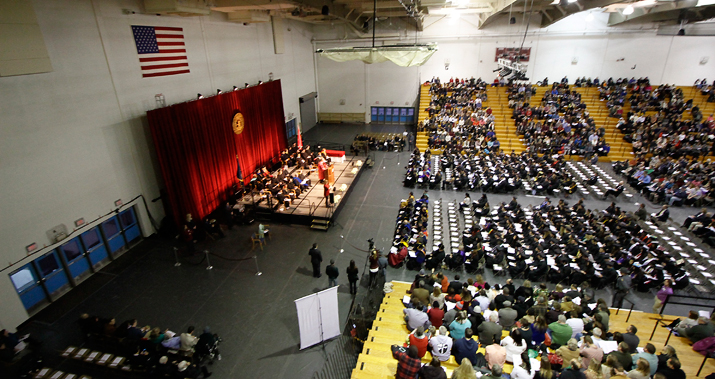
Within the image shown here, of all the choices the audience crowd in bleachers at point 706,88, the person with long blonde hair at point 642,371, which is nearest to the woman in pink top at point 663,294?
the person with long blonde hair at point 642,371

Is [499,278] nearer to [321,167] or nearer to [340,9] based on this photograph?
[321,167]

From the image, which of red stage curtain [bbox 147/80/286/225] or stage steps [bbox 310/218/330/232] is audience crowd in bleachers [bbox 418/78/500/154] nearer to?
red stage curtain [bbox 147/80/286/225]

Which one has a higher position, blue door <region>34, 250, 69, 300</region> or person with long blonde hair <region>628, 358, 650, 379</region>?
person with long blonde hair <region>628, 358, 650, 379</region>

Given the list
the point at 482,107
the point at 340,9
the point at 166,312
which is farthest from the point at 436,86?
the point at 166,312

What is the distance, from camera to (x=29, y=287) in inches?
339

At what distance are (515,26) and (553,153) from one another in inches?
438

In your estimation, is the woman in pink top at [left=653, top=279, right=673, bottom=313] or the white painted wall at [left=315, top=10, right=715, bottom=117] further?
the white painted wall at [left=315, top=10, right=715, bottom=117]

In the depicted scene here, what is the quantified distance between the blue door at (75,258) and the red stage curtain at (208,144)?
9.41 ft

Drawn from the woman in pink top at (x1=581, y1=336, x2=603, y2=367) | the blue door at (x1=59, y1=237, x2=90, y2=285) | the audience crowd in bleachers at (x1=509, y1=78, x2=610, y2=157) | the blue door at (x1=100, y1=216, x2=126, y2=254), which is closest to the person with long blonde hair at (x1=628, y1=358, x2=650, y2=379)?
the woman in pink top at (x1=581, y1=336, x2=603, y2=367)

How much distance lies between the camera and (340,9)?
19.7 meters

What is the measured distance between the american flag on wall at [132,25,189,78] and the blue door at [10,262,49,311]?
6.54 metres

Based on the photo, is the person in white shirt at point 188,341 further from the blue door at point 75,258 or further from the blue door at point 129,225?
the blue door at point 129,225

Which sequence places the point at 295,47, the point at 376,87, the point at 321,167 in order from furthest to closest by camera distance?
the point at 376,87, the point at 295,47, the point at 321,167

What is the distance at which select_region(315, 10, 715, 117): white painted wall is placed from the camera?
23438mm
